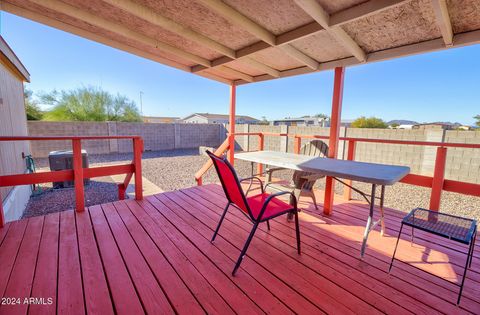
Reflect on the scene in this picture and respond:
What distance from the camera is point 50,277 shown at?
132 cm

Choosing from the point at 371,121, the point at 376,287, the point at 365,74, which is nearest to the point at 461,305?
the point at 376,287

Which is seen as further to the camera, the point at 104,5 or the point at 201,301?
the point at 104,5

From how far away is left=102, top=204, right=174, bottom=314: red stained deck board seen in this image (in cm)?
112

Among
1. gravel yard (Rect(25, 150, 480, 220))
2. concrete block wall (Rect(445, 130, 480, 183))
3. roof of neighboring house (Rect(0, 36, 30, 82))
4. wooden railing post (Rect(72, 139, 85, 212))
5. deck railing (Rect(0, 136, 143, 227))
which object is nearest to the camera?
deck railing (Rect(0, 136, 143, 227))

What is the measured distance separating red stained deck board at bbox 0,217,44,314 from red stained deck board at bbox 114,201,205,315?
64 cm

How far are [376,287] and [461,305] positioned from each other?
0.41 m

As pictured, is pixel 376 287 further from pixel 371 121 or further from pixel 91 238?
pixel 371 121

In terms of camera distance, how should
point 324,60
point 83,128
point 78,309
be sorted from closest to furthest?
1. point 78,309
2. point 324,60
3. point 83,128

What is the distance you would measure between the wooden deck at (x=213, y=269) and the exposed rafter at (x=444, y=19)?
1.73 m

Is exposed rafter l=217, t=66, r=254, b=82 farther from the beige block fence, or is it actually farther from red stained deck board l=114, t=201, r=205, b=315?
the beige block fence

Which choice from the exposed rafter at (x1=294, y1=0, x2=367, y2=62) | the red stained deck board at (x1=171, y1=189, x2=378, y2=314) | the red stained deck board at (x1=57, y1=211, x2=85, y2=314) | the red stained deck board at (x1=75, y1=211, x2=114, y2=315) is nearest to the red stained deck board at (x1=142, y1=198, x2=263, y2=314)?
the red stained deck board at (x1=171, y1=189, x2=378, y2=314)

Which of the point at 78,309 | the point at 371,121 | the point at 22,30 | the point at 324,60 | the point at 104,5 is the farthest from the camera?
the point at 371,121

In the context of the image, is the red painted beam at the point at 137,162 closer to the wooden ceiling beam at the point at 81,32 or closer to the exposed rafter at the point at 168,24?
the wooden ceiling beam at the point at 81,32

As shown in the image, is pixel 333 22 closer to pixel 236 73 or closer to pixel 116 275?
pixel 236 73
